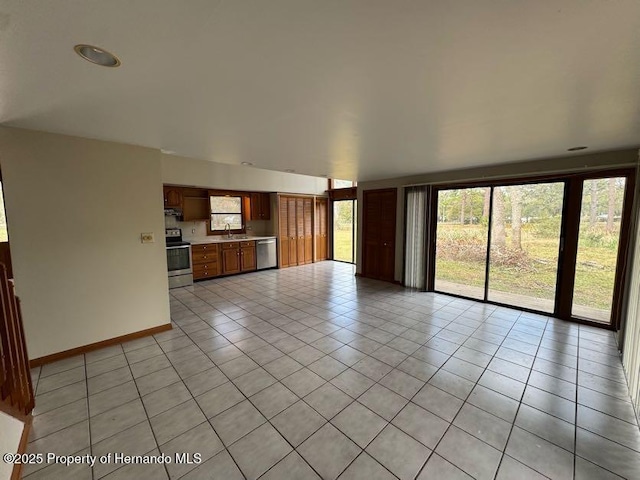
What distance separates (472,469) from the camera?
5.16 feet

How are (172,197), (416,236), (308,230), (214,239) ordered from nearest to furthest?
(416,236)
(172,197)
(214,239)
(308,230)

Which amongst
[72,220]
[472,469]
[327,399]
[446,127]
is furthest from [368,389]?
[72,220]

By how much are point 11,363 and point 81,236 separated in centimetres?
150

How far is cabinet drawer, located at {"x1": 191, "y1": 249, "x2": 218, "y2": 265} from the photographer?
587cm

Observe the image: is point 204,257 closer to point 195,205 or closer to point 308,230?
point 195,205

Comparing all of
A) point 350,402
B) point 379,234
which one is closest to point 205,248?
point 379,234

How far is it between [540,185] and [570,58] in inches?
127

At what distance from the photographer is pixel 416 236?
5.14 m

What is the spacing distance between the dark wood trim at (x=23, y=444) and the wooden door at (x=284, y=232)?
565 cm

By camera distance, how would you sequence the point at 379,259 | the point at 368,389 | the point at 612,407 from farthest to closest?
the point at 379,259
the point at 368,389
the point at 612,407

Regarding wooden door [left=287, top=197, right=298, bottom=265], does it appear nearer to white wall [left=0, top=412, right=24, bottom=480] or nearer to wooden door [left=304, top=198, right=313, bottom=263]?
wooden door [left=304, top=198, right=313, bottom=263]

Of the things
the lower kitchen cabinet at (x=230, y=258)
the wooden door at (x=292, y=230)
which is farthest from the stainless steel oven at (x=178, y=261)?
the wooden door at (x=292, y=230)

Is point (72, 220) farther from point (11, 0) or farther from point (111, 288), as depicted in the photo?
point (11, 0)

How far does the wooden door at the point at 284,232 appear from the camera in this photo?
7270 millimetres
